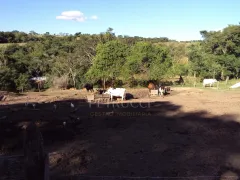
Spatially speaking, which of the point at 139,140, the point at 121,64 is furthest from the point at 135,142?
the point at 121,64

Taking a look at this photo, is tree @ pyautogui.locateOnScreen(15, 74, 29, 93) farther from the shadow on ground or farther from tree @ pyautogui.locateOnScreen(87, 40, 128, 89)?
the shadow on ground

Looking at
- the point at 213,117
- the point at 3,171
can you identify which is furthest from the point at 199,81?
the point at 3,171

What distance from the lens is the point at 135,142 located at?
32.4ft

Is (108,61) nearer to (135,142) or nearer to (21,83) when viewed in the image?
(21,83)

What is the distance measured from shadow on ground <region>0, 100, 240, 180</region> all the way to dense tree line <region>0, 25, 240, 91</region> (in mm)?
11718

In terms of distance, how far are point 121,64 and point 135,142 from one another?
57.1 ft

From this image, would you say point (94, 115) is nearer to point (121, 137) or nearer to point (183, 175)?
point (121, 137)

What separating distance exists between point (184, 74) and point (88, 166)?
28.9 m

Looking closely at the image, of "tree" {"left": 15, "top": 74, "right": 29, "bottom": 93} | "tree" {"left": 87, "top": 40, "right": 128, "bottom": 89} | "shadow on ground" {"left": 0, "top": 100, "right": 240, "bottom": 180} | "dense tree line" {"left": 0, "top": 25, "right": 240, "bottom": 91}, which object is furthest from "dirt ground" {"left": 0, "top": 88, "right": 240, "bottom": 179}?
"tree" {"left": 15, "top": 74, "right": 29, "bottom": 93}

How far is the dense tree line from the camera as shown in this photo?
2648 cm

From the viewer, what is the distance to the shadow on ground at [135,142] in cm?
767

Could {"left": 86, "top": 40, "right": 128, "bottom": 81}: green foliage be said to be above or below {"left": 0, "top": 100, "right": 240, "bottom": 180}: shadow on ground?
above

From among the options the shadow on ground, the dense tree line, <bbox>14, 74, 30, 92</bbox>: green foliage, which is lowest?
the shadow on ground

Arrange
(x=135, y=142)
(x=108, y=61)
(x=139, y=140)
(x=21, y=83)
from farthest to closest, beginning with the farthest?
(x=21, y=83)
(x=108, y=61)
(x=139, y=140)
(x=135, y=142)
